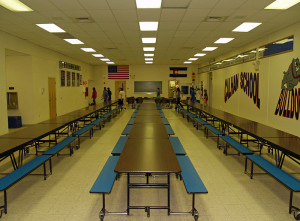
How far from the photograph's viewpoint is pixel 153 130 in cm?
455

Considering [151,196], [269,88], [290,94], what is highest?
[269,88]

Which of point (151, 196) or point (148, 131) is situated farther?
point (148, 131)

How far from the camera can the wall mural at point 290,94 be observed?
19.5 feet

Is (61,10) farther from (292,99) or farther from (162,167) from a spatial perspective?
(292,99)

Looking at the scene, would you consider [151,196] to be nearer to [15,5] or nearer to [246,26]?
[15,5]

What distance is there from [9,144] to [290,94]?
659cm

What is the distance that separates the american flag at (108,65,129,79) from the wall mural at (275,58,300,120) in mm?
12579

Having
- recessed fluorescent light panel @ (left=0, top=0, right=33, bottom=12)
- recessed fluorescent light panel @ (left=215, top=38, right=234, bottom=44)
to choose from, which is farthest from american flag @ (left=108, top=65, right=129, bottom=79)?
recessed fluorescent light panel @ (left=0, top=0, right=33, bottom=12)

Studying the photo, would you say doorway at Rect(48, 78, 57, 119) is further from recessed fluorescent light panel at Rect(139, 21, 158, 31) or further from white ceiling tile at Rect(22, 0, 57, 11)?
white ceiling tile at Rect(22, 0, 57, 11)

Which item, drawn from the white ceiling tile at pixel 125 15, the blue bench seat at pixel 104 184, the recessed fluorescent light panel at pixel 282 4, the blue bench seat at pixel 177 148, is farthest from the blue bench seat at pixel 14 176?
the recessed fluorescent light panel at pixel 282 4

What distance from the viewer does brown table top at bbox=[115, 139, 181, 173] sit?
247 centimetres

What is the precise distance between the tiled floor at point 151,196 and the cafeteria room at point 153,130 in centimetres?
2

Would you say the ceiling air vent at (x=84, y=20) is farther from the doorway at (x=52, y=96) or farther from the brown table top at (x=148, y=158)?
the doorway at (x=52, y=96)

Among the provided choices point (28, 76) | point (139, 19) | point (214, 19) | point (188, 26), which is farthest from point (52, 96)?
point (214, 19)
